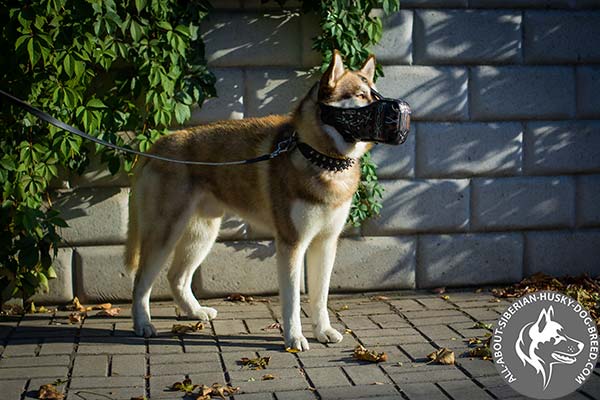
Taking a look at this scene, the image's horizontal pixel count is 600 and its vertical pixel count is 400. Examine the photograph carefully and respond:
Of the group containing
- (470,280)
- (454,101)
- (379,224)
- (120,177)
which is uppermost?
(454,101)

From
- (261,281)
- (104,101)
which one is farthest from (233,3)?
(261,281)

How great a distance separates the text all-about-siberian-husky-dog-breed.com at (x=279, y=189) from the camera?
4.76 m

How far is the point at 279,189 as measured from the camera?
4.97m

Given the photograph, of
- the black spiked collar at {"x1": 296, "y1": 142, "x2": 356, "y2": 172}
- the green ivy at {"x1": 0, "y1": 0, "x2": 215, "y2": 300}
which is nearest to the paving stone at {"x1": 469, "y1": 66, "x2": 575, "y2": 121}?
the black spiked collar at {"x1": 296, "y1": 142, "x2": 356, "y2": 172}

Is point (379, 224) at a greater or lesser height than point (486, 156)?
lesser

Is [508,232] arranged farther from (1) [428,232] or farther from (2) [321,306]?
(2) [321,306]

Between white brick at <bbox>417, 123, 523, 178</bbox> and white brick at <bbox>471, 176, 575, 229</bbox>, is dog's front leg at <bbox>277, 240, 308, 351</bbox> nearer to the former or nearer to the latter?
white brick at <bbox>417, 123, 523, 178</bbox>

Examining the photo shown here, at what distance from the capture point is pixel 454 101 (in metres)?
6.31

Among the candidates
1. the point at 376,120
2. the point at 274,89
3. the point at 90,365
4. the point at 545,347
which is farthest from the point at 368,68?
the point at 90,365

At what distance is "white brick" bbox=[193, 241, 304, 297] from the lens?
6164 mm

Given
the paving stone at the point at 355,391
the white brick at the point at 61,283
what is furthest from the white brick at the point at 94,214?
the paving stone at the point at 355,391

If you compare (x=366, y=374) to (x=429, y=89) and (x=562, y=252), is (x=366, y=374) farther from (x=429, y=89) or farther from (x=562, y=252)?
(x=562, y=252)

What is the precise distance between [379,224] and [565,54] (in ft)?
6.25

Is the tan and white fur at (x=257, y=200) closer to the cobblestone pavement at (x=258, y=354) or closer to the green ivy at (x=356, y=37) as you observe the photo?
the cobblestone pavement at (x=258, y=354)
